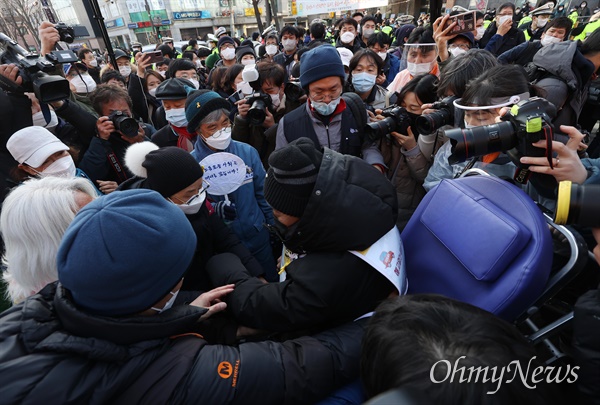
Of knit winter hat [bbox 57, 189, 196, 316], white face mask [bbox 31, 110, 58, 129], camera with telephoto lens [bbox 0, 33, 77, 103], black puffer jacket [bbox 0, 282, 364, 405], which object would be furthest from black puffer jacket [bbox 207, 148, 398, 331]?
white face mask [bbox 31, 110, 58, 129]

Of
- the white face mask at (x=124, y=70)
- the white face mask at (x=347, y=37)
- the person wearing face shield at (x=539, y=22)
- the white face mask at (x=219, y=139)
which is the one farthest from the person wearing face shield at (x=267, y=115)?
the person wearing face shield at (x=539, y=22)

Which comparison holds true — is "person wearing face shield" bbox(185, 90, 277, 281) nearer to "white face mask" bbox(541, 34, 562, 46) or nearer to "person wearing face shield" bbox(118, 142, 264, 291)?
"person wearing face shield" bbox(118, 142, 264, 291)

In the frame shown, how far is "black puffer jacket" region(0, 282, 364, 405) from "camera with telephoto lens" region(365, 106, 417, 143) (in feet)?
5.24

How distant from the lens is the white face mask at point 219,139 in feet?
7.82

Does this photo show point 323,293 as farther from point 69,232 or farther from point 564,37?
point 564,37

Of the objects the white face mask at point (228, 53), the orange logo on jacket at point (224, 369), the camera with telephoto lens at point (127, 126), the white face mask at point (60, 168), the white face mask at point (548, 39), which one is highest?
the white face mask at point (228, 53)

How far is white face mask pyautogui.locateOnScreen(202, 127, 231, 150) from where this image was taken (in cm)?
238

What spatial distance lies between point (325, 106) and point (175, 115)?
158cm

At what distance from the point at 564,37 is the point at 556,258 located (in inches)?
249

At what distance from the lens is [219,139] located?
2383mm

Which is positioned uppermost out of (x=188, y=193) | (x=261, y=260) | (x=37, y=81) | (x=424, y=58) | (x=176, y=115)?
(x=37, y=81)

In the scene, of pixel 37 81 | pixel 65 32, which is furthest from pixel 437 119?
pixel 65 32

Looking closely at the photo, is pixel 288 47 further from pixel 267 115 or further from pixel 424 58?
pixel 267 115

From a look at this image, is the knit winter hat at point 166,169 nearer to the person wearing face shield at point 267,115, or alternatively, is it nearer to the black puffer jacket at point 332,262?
the black puffer jacket at point 332,262
